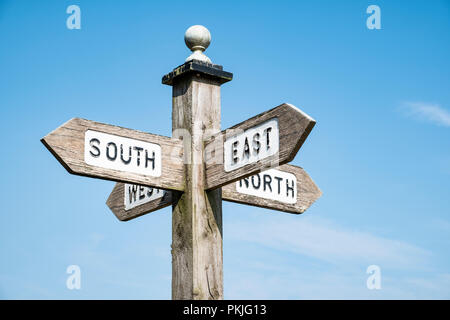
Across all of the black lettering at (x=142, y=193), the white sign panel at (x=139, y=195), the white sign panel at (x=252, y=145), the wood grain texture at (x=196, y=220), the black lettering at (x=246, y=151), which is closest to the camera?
the white sign panel at (x=252, y=145)

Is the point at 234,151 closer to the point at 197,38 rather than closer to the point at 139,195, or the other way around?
the point at 197,38

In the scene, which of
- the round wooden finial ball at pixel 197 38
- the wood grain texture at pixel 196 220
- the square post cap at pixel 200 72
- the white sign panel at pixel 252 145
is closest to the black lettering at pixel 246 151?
the white sign panel at pixel 252 145

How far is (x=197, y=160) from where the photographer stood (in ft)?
12.0

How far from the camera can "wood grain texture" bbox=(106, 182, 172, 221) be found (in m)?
3.86

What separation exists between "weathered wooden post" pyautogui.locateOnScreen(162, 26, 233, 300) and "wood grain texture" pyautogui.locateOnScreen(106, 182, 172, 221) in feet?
0.46

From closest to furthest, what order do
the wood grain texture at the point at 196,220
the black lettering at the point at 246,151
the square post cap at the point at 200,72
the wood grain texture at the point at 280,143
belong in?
the wood grain texture at the point at 280,143 < the black lettering at the point at 246,151 < the wood grain texture at the point at 196,220 < the square post cap at the point at 200,72

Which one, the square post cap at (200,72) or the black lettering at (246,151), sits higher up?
the square post cap at (200,72)

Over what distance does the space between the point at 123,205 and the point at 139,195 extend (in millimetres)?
164

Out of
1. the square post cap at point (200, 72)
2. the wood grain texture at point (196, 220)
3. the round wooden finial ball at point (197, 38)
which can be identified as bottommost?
the wood grain texture at point (196, 220)

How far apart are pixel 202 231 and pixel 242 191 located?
346 mm

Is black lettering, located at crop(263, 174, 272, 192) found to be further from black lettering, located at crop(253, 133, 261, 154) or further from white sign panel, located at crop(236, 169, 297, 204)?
black lettering, located at crop(253, 133, 261, 154)

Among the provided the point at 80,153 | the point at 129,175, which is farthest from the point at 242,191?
the point at 80,153

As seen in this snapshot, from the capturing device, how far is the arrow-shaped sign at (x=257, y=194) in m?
3.85

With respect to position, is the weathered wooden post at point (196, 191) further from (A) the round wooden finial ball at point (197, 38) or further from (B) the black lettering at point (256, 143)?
(B) the black lettering at point (256, 143)
